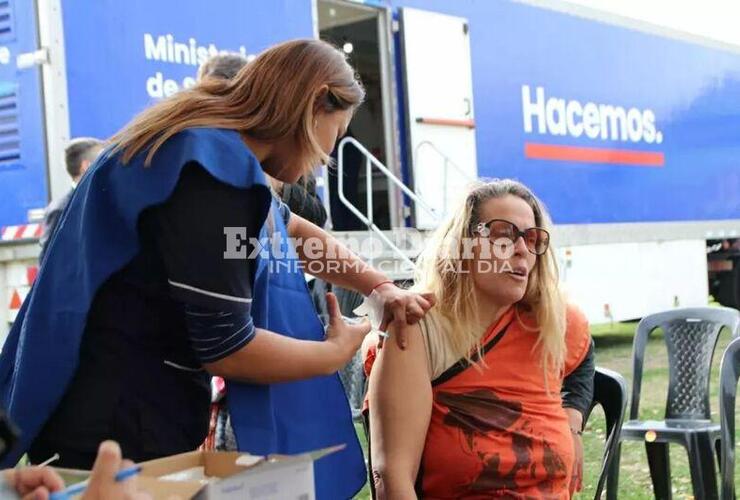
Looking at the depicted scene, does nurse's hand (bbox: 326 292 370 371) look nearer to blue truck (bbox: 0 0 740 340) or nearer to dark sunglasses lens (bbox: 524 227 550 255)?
dark sunglasses lens (bbox: 524 227 550 255)

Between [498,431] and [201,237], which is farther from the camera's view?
[498,431]

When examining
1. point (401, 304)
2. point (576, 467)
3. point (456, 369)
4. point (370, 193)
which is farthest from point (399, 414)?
point (370, 193)

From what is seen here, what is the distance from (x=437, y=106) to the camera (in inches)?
307

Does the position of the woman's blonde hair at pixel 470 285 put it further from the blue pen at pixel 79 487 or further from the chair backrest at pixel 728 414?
the blue pen at pixel 79 487

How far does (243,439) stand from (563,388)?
4.09 feet

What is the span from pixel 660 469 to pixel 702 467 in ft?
0.58

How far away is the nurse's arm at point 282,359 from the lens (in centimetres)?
180

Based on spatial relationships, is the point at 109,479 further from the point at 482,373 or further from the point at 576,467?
the point at 576,467

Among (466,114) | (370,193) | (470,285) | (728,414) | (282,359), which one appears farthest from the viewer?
(466,114)

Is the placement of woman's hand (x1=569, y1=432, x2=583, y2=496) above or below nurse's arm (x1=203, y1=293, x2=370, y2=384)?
below

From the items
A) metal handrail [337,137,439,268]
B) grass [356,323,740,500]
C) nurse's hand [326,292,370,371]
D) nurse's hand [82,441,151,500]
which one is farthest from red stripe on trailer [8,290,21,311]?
nurse's hand [82,441,151,500]

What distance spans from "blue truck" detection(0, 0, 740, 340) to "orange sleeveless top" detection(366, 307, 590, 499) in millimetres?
1944

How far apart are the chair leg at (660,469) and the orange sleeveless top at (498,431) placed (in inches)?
69.4

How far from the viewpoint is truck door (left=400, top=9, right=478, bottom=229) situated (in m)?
7.55
